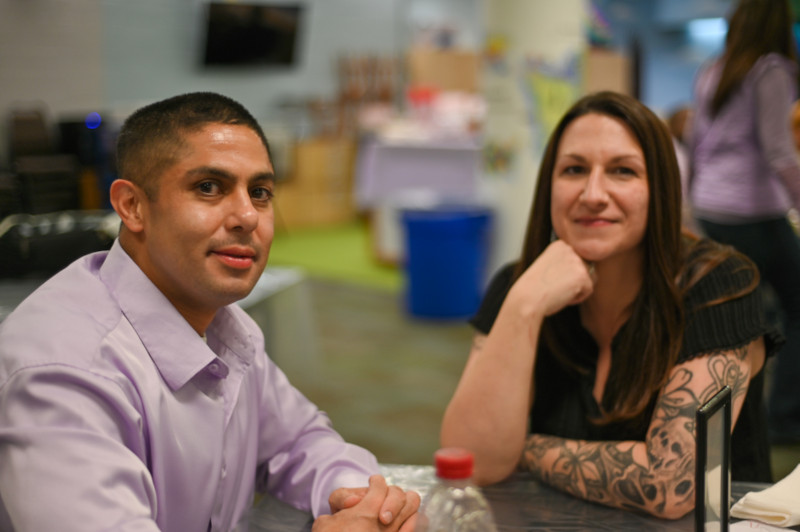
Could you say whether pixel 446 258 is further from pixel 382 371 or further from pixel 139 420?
pixel 139 420

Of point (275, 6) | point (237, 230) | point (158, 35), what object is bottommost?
point (237, 230)

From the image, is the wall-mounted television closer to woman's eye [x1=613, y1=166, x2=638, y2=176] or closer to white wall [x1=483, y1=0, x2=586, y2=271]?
white wall [x1=483, y1=0, x2=586, y2=271]

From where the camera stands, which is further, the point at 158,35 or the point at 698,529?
the point at 158,35

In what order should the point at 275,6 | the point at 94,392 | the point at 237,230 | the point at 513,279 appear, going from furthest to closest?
the point at 275,6, the point at 513,279, the point at 237,230, the point at 94,392

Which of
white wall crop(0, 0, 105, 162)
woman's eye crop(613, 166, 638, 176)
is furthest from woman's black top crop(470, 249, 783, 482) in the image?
white wall crop(0, 0, 105, 162)

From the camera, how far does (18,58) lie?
3.71 metres

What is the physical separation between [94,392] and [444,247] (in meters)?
4.25

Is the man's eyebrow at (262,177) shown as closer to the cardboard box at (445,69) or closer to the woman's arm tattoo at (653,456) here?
the woman's arm tattoo at (653,456)

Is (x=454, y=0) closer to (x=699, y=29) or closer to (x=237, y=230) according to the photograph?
(x=699, y=29)

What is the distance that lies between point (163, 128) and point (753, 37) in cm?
237

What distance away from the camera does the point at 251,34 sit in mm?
9273

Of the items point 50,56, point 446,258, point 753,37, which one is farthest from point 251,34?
point 753,37

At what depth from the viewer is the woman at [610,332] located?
139 cm

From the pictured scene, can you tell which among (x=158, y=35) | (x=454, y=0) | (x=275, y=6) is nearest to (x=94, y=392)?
(x=158, y=35)
